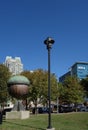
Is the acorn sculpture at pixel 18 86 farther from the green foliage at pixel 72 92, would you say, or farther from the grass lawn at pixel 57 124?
the green foliage at pixel 72 92

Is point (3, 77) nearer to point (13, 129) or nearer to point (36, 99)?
point (36, 99)

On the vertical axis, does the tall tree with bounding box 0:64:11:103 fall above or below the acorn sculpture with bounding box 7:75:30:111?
above

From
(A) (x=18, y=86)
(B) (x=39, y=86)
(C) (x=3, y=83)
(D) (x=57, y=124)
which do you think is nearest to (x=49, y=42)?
(D) (x=57, y=124)

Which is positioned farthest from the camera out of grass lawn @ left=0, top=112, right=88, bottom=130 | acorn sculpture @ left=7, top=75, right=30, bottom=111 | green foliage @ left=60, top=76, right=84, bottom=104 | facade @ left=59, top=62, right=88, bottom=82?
facade @ left=59, top=62, right=88, bottom=82

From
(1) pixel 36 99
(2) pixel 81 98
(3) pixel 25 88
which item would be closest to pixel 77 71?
(2) pixel 81 98

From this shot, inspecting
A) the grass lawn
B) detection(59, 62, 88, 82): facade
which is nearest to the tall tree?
the grass lawn

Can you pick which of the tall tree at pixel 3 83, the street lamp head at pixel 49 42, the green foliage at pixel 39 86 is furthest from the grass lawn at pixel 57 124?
the green foliage at pixel 39 86

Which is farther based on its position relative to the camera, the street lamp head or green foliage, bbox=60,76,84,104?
green foliage, bbox=60,76,84,104

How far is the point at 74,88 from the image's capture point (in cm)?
8512

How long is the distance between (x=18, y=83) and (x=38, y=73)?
150ft

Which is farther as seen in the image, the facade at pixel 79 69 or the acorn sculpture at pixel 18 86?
the facade at pixel 79 69

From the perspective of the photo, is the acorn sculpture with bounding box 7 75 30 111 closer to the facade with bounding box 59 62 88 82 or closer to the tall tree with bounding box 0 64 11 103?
the tall tree with bounding box 0 64 11 103

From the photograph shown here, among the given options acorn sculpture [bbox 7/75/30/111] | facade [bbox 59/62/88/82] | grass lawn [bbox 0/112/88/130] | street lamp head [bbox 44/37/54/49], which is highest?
facade [bbox 59/62/88/82]

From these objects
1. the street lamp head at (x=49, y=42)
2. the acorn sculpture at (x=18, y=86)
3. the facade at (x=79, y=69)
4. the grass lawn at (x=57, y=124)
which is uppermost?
the facade at (x=79, y=69)
